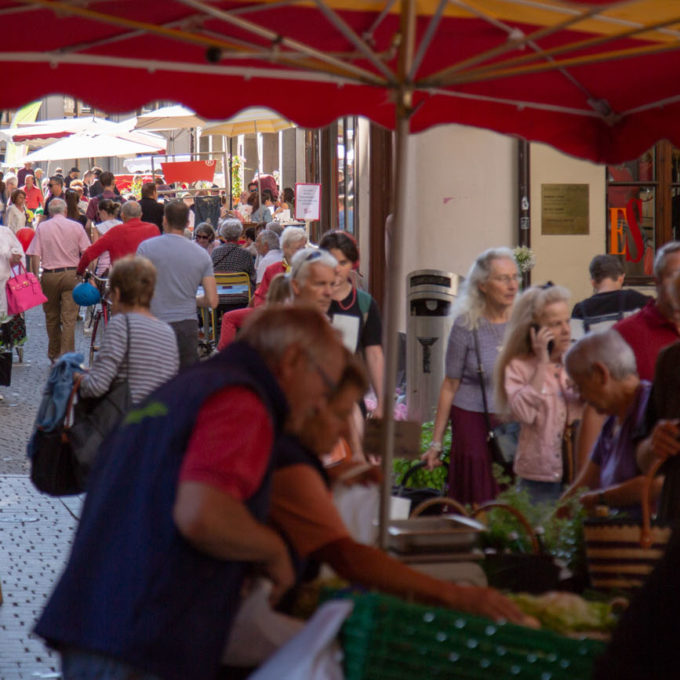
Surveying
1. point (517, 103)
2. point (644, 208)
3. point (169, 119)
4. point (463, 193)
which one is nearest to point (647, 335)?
point (517, 103)

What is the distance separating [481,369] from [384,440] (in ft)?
10.7

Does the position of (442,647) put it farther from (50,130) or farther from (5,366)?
(50,130)

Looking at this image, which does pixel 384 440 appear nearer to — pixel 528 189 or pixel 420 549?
pixel 420 549

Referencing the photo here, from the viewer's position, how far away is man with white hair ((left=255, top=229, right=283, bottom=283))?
49.3 ft

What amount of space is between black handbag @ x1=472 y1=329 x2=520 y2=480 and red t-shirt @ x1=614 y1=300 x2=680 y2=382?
1.18 metres

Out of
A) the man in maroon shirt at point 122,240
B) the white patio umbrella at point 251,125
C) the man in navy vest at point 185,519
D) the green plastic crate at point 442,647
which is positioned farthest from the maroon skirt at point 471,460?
the white patio umbrella at point 251,125

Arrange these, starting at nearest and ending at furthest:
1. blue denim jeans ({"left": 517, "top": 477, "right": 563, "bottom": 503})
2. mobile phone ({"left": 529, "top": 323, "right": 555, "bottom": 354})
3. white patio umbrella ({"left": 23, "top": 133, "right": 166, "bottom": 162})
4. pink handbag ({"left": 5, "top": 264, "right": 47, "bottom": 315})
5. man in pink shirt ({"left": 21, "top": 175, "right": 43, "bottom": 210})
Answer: blue denim jeans ({"left": 517, "top": 477, "right": 563, "bottom": 503})
mobile phone ({"left": 529, "top": 323, "right": 555, "bottom": 354})
pink handbag ({"left": 5, "top": 264, "right": 47, "bottom": 315})
white patio umbrella ({"left": 23, "top": 133, "right": 166, "bottom": 162})
man in pink shirt ({"left": 21, "top": 175, "right": 43, "bottom": 210})

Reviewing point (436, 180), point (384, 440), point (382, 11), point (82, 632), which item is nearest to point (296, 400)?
point (82, 632)

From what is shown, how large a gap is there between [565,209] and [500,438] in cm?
549

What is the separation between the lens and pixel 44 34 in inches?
181

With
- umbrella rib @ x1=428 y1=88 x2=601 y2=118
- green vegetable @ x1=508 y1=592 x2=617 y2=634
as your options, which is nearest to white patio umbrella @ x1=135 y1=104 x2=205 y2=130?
umbrella rib @ x1=428 y1=88 x2=601 y2=118

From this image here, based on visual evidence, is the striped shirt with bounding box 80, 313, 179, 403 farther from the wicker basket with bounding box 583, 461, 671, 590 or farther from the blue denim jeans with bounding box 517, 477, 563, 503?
the wicker basket with bounding box 583, 461, 671, 590

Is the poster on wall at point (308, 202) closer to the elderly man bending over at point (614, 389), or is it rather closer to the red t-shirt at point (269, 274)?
the red t-shirt at point (269, 274)

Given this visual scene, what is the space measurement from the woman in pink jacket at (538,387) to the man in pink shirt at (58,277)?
10.4m
